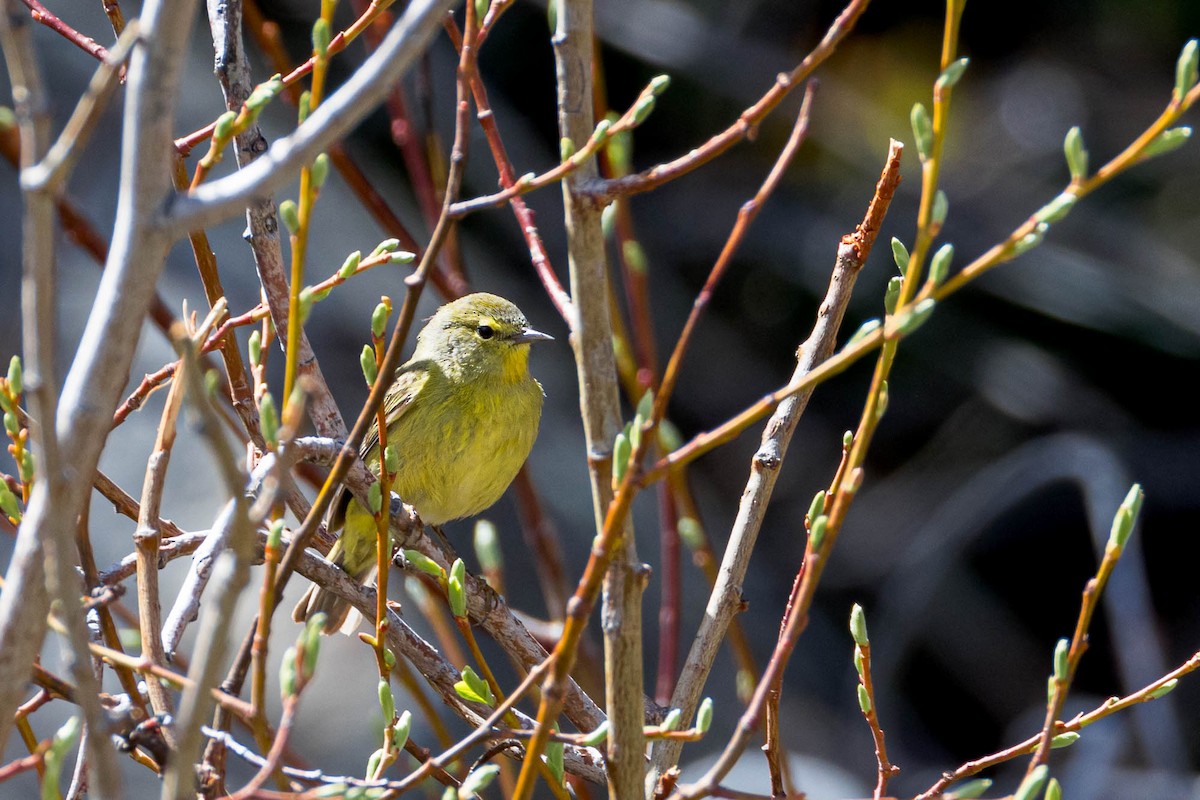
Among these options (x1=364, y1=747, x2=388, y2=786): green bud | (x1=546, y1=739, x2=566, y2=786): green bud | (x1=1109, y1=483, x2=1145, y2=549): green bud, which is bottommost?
(x1=546, y1=739, x2=566, y2=786): green bud

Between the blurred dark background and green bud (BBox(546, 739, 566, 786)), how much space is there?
372 centimetres

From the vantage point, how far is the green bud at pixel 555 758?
6.61 feet

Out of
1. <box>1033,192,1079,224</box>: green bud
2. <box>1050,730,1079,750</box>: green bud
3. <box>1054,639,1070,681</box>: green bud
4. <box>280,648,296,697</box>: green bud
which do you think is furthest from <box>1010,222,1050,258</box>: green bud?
<box>280,648,296,697</box>: green bud

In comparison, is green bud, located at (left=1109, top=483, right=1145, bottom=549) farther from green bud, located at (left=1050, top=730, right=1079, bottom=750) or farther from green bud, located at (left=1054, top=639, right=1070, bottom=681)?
green bud, located at (left=1050, top=730, right=1079, bottom=750)

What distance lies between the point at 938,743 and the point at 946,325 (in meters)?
2.09

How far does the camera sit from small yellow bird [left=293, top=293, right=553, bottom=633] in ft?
13.7

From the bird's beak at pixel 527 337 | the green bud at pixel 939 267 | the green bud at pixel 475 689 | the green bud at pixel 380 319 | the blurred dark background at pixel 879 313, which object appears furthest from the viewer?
the blurred dark background at pixel 879 313

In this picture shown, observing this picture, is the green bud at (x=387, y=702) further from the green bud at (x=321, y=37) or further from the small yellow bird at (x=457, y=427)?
the small yellow bird at (x=457, y=427)

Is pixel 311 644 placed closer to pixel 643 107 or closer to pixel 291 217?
pixel 291 217

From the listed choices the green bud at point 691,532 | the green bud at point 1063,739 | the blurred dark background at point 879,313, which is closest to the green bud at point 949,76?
the green bud at point 1063,739

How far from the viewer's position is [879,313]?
6164 millimetres

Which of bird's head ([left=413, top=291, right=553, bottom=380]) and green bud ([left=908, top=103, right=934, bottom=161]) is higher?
bird's head ([left=413, top=291, right=553, bottom=380])

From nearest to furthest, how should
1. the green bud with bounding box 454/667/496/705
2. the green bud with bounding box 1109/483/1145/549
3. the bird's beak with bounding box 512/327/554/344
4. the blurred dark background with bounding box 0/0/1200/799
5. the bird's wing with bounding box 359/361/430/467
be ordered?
the green bud with bounding box 1109/483/1145/549
the green bud with bounding box 454/667/496/705
the bird's wing with bounding box 359/361/430/467
the bird's beak with bounding box 512/327/554/344
the blurred dark background with bounding box 0/0/1200/799

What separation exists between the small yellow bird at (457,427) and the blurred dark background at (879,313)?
5.43ft
